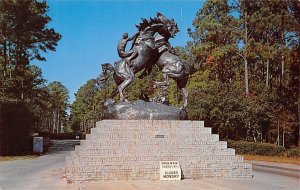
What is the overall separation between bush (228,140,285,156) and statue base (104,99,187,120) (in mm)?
12769

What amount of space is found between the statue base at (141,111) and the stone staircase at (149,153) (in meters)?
0.49

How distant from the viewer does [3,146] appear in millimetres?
22453

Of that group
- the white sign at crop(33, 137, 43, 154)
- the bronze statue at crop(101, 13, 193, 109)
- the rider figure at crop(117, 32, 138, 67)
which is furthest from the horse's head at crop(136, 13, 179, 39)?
the white sign at crop(33, 137, 43, 154)

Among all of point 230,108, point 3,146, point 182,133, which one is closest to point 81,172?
point 182,133

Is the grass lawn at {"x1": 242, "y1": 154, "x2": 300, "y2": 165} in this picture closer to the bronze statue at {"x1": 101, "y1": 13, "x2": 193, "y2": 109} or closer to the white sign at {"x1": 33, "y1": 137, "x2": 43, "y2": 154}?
the bronze statue at {"x1": 101, "y1": 13, "x2": 193, "y2": 109}

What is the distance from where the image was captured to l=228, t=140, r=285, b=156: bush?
24875mm

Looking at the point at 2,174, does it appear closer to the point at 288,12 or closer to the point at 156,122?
the point at 156,122

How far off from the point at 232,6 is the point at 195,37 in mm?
5090

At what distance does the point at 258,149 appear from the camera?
25.3 meters

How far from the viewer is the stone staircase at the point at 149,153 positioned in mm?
11555

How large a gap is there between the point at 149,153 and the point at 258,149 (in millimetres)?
14941

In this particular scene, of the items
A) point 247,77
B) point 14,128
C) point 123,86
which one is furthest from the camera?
point 247,77

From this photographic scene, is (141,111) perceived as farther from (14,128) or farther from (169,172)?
(14,128)

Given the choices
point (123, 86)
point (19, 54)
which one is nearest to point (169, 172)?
point (123, 86)
